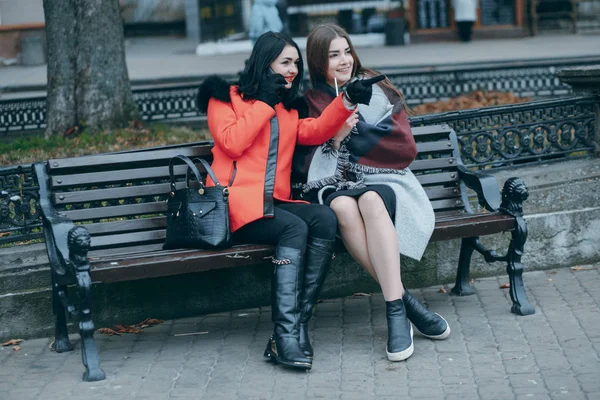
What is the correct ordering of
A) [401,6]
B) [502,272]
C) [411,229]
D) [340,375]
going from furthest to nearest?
[401,6] → [502,272] → [411,229] → [340,375]

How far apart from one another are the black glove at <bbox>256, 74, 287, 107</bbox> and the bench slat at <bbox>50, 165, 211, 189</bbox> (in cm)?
62

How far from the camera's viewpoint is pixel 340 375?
5.03 meters

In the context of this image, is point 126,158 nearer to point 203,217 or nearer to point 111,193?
point 111,193

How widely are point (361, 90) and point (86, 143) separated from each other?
4019 mm

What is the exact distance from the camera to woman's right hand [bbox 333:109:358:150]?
551 centimetres

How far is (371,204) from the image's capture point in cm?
534

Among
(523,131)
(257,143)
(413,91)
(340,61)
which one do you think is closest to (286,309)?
(257,143)

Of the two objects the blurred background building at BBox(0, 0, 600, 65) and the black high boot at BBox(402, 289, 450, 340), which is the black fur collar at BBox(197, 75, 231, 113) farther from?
the blurred background building at BBox(0, 0, 600, 65)

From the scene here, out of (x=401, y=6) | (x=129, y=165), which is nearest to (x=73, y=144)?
(x=129, y=165)

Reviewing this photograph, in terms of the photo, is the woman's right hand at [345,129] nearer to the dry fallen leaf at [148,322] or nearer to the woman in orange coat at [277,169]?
the woman in orange coat at [277,169]

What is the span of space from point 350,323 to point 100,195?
160 centimetres

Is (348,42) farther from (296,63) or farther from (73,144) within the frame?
(73,144)

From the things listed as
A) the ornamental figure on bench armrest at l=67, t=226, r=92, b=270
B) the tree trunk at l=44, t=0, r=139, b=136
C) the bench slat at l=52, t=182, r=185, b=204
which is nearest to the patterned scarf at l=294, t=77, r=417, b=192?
the bench slat at l=52, t=182, r=185, b=204

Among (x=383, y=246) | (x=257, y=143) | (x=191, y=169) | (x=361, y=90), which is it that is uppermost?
(x=361, y=90)
